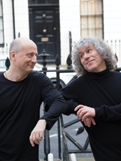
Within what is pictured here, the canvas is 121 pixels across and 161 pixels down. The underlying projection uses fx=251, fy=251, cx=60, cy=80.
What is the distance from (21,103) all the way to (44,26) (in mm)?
10447

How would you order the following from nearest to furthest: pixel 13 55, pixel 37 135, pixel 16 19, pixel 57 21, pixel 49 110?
pixel 37 135, pixel 49 110, pixel 13 55, pixel 16 19, pixel 57 21

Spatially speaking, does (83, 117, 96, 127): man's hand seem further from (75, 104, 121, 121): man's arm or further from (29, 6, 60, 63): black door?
(29, 6, 60, 63): black door

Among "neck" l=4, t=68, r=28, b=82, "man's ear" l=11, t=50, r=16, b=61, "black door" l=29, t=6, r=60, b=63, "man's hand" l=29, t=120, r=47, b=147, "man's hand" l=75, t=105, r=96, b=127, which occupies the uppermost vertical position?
"black door" l=29, t=6, r=60, b=63

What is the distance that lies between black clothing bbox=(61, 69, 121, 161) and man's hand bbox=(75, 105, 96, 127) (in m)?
0.04

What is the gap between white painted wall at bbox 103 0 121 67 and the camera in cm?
1191

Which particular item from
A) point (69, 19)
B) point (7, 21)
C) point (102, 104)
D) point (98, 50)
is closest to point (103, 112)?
point (102, 104)

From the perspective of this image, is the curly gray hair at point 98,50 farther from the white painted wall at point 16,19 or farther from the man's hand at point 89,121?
the white painted wall at point 16,19

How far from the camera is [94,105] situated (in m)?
2.06

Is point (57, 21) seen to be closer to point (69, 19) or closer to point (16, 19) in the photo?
point (69, 19)

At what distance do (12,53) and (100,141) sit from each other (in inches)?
39.5

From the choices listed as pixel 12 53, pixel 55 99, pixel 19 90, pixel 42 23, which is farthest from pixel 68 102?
pixel 42 23

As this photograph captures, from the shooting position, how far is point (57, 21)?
1202 centimetres

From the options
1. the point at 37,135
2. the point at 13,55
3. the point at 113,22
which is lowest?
the point at 37,135

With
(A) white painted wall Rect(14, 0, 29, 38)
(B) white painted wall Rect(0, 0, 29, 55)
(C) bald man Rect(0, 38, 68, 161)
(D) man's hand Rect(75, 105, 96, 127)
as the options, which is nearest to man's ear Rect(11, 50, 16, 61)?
(C) bald man Rect(0, 38, 68, 161)
